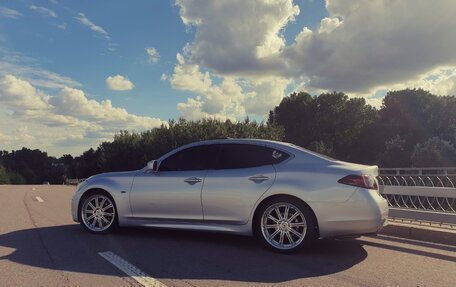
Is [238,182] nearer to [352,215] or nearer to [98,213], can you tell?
[352,215]

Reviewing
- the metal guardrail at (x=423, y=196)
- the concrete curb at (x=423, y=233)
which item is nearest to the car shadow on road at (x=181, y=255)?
the concrete curb at (x=423, y=233)

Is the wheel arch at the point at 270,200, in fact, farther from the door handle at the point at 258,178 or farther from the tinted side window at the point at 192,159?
the tinted side window at the point at 192,159

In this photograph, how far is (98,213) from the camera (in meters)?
8.13

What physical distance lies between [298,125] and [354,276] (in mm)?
65223

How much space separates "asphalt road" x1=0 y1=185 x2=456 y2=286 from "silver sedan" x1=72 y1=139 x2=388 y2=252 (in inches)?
12.4

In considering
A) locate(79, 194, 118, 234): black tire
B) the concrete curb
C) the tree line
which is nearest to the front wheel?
locate(79, 194, 118, 234): black tire

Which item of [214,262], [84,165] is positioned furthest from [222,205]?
[84,165]

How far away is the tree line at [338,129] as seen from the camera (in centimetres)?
4366

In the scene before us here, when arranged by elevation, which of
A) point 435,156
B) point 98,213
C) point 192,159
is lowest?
point 98,213

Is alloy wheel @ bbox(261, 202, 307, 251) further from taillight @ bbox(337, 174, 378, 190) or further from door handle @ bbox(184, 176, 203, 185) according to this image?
door handle @ bbox(184, 176, 203, 185)

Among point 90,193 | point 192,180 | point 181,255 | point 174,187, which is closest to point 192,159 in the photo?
point 192,180

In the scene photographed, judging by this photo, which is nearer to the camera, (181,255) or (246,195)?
(181,255)

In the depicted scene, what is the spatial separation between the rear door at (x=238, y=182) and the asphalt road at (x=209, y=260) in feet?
1.68

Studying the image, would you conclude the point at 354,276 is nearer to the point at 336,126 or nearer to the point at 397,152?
the point at 397,152
